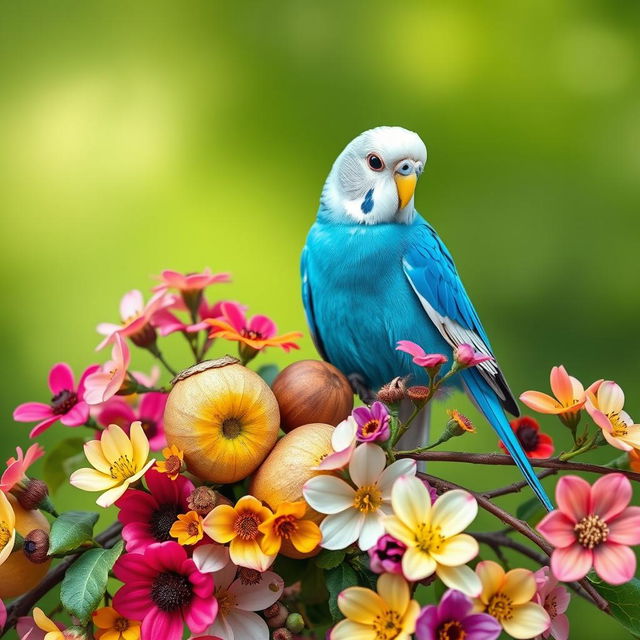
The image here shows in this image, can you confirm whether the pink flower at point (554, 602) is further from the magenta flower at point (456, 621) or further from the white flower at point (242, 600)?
the white flower at point (242, 600)

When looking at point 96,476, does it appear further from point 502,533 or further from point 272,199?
point 272,199

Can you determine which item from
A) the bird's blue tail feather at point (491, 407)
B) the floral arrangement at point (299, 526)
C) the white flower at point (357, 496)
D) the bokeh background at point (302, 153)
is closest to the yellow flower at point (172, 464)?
the floral arrangement at point (299, 526)

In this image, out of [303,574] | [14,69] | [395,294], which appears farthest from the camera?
[14,69]

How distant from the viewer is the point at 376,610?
57 cm

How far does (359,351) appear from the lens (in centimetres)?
94

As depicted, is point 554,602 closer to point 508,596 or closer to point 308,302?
point 508,596

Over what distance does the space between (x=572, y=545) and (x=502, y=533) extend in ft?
0.90

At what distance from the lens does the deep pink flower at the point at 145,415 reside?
86 centimetres

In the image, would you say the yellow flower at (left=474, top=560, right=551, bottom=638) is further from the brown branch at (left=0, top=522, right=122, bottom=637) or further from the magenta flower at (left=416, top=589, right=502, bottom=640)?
the brown branch at (left=0, top=522, right=122, bottom=637)

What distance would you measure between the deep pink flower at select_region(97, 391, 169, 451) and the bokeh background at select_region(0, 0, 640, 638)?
65 centimetres

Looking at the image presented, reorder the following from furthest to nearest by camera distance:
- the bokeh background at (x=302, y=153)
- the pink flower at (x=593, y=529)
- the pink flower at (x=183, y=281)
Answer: the bokeh background at (x=302, y=153) → the pink flower at (x=183, y=281) → the pink flower at (x=593, y=529)

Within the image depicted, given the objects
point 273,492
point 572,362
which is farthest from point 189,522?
point 572,362

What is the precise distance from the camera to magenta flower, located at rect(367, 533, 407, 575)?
0.55m

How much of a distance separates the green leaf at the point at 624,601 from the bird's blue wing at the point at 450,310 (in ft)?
0.76
